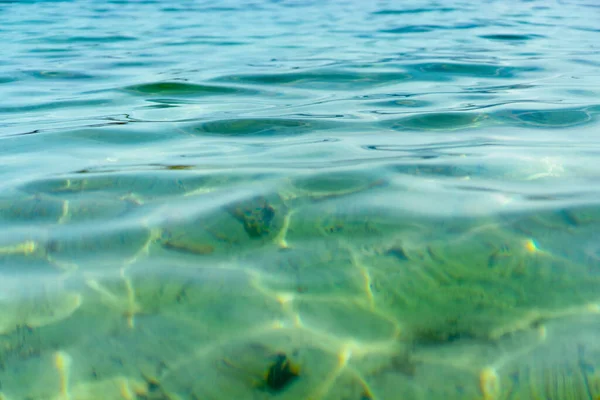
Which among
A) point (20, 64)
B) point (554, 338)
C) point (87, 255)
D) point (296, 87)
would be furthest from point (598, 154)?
point (20, 64)

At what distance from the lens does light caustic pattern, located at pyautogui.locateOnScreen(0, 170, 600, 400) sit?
1245mm

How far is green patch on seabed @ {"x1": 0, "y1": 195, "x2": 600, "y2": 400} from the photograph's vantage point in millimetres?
1244

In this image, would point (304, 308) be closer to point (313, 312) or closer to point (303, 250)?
point (313, 312)

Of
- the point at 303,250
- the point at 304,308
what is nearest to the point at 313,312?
the point at 304,308

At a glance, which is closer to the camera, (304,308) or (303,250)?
(304,308)

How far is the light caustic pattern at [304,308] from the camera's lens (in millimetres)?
1245

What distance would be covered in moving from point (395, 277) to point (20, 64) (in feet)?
17.7

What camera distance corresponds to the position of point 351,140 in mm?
2840

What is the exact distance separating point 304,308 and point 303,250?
0.25 m

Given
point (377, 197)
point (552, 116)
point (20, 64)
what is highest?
point (377, 197)

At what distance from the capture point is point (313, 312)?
142cm

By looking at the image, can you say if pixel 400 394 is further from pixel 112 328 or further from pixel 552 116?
pixel 552 116

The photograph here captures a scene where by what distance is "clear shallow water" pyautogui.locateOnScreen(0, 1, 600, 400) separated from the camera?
1.27 m

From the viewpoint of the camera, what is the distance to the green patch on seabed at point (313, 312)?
4.08ft
